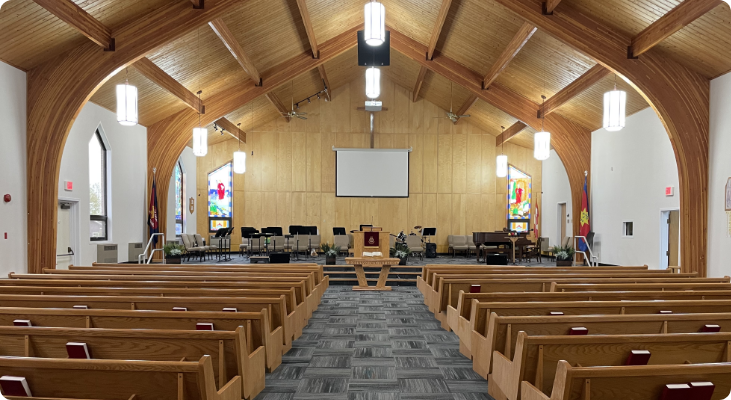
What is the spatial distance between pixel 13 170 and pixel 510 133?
474 inches

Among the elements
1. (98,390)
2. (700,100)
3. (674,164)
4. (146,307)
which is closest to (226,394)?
(98,390)

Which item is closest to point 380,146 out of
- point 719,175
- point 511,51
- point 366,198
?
point 366,198

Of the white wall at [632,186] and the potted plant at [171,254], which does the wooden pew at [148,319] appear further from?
the white wall at [632,186]

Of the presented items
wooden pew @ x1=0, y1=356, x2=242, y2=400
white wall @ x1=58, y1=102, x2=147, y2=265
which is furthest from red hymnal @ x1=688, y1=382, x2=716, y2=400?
white wall @ x1=58, y1=102, x2=147, y2=265

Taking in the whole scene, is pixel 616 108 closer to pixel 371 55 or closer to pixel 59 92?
pixel 371 55

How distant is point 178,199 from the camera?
45.0ft

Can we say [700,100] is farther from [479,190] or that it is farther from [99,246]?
[99,246]

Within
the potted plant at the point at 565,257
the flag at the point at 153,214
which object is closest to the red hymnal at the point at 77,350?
the flag at the point at 153,214

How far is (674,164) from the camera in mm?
8469

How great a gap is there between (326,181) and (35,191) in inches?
373

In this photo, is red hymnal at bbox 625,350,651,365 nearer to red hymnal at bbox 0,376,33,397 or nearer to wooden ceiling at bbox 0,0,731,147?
red hymnal at bbox 0,376,33,397

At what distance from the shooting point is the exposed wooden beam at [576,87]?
28.1 ft

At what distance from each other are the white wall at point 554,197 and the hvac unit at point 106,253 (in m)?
11.2

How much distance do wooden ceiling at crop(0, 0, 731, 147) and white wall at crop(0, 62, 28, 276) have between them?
35cm
